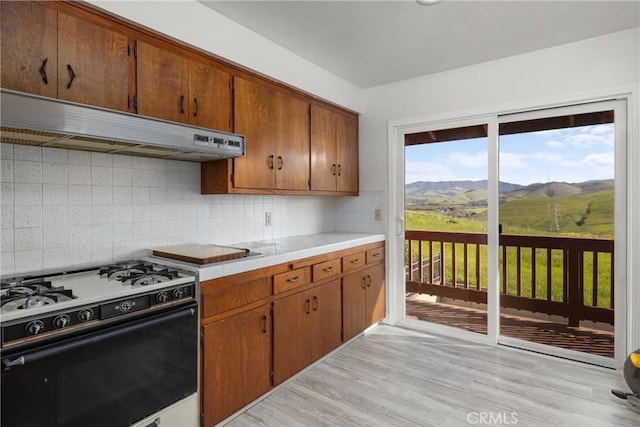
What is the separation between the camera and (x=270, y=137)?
273 cm

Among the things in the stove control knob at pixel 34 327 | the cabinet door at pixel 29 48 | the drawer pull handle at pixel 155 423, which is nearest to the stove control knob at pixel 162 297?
the stove control knob at pixel 34 327

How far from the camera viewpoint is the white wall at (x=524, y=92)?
2.50 meters

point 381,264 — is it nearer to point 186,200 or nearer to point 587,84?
point 186,200

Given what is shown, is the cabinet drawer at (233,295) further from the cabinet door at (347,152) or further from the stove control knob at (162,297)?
the cabinet door at (347,152)

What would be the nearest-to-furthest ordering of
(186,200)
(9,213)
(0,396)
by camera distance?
(0,396) < (9,213) < (186,200)

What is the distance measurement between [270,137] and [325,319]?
4.94 ft

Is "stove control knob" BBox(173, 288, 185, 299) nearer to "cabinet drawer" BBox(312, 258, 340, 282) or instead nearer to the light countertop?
the light countertop

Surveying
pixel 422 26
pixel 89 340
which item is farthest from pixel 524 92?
pixel 89 340

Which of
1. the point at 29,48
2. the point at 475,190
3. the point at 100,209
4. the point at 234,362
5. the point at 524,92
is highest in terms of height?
the point at 524,92

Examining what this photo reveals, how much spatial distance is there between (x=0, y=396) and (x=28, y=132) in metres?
1.00

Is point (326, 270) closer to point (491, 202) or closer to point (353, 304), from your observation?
point (353, 304)

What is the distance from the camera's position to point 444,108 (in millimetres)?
3271

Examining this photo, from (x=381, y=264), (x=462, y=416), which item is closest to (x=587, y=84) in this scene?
(x=381, y=264)

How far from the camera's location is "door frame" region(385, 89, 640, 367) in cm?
250
